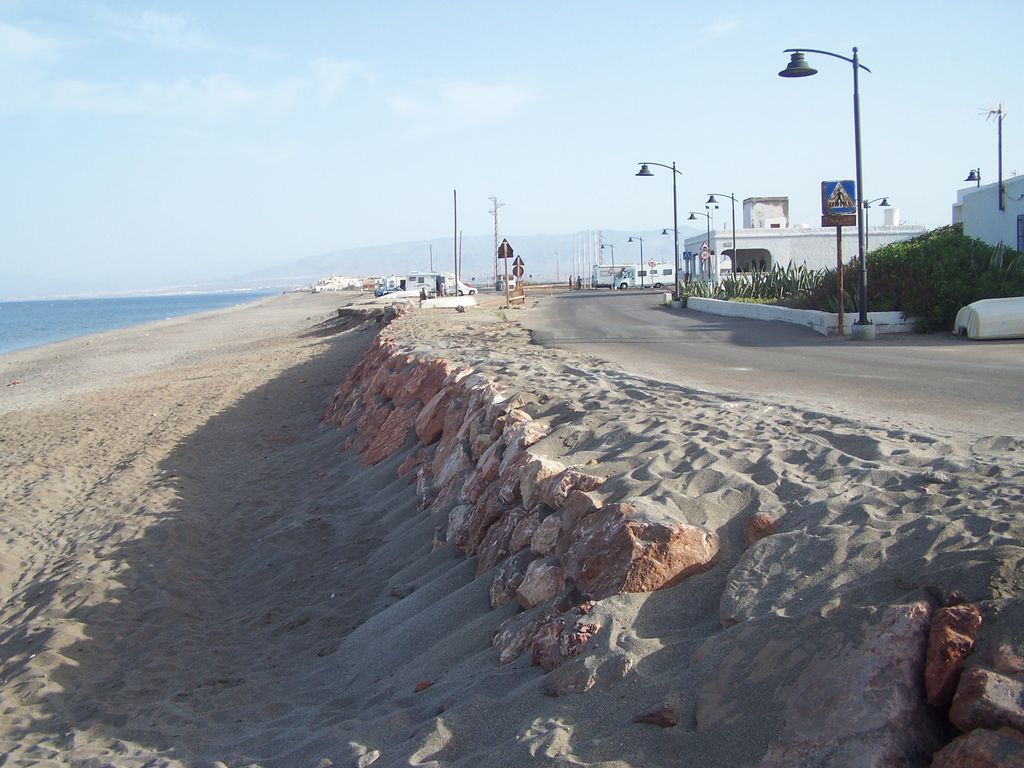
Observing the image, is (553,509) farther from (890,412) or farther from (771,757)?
(890,412)

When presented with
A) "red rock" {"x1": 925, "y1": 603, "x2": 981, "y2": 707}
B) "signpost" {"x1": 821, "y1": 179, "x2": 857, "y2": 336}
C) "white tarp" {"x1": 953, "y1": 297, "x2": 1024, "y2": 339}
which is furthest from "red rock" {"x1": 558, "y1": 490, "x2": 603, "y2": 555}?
"signpost" {"x1": 821, "y1": 179, "x2": 857, "y2": 336}

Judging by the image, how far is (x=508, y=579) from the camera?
5496 millimetres

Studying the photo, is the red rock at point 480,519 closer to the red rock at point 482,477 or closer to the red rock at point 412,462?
the red rock at point 482,477

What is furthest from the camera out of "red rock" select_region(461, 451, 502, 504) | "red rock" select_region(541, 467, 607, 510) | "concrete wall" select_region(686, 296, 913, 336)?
"concrete wall" select_region(686, 296, 913, 336)

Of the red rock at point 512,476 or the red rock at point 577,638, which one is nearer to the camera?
the red rock at point 577,638

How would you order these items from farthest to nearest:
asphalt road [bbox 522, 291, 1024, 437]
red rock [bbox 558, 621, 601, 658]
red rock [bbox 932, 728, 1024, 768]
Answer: asphalt road [bbox 522, 291, 1024, 437] → red rock [bbox 558, 621, 601, 658] → red rock [bbox 932, 728, 1024, 768]

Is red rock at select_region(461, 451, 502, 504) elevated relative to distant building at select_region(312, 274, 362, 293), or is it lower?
lower

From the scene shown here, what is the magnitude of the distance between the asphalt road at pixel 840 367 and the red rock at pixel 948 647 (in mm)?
4198

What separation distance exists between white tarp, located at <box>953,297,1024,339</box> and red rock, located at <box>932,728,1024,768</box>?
15.0 m

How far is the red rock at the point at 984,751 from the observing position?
2.62 m

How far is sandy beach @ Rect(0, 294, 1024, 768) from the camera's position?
11.0ft

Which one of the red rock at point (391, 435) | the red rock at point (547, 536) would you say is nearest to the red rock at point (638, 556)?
→ the red rock at point (547, 536)

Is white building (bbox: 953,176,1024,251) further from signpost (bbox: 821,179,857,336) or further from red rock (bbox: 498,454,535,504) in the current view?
red rock (bbox: 498,454,535,504)

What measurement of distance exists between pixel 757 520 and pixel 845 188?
15610mm
